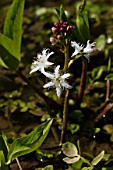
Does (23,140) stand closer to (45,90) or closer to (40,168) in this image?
(40,168)

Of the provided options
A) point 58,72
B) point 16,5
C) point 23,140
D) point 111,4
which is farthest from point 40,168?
point 111,4

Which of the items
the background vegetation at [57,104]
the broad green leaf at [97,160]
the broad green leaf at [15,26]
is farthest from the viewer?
the background vegetation at [57,104]

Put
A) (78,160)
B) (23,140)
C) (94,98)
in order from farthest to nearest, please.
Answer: (94,98), (78,160), (23,140)

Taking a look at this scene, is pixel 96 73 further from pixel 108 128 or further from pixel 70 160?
pixel 70 160

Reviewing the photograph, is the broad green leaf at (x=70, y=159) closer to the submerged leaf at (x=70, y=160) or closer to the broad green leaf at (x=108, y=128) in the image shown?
the submerged leaf at (x=70, y=160)

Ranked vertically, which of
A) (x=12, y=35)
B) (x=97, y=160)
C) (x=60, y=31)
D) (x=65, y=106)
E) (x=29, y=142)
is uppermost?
(x=12, y=35)

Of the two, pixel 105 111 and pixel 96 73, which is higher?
pixel 96 73

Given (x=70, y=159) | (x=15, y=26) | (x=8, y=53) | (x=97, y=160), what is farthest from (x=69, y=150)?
(x=15, y=26)

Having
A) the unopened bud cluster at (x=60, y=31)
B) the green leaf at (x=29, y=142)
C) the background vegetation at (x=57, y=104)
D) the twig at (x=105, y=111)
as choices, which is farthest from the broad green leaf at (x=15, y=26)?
the twig at (x=105, y=111)
